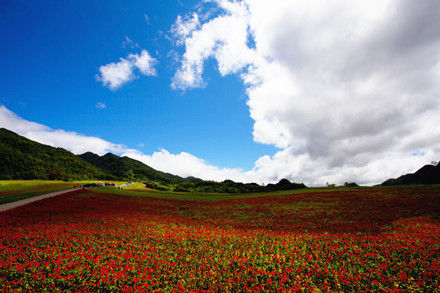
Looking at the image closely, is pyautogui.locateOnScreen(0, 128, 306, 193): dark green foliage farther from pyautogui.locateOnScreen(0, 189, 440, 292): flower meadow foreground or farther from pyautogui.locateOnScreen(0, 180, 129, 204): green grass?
pyautogui.locateOnScreen(0, 189, 440, 292): flower meadow foreground

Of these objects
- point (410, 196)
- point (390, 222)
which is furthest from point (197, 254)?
point (410, 196)

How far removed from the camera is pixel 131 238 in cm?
1356

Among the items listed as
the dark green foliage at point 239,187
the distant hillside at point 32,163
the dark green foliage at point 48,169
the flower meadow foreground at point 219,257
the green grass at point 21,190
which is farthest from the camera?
the distant hillside at point 32,163

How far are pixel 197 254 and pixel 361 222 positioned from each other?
55.6ft

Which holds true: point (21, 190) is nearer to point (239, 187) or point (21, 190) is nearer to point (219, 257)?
point (219, 257)

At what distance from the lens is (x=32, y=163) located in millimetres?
108125

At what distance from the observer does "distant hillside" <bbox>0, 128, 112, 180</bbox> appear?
96.3m

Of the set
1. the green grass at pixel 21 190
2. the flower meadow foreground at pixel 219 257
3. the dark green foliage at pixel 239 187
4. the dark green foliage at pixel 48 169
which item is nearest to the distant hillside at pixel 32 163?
the dark green foliage at pixel 48 169

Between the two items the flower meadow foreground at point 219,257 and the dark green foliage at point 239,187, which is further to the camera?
the dark green foliage at point 239,187

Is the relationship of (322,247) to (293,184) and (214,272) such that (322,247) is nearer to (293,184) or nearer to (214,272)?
(214,272)

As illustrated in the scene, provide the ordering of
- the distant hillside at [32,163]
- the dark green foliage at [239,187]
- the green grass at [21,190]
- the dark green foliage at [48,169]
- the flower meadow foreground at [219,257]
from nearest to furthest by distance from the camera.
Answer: the flower meadow foreground at [219,257], the green grass at [21,190], the dark green foliage at [239,187], the dark green foliage at [48,169], the distant hillside at [32,163]

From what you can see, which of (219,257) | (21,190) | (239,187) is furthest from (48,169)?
(219,257)

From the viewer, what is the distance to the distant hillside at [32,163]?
96.3 meters

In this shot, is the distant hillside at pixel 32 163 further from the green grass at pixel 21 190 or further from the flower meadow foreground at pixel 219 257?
the flower meadow foreground at pixel 219 257
